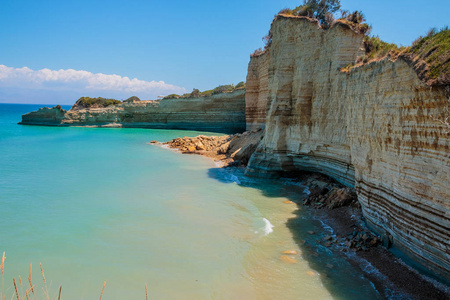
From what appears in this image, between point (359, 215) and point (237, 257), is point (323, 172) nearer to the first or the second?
point (359, 215)

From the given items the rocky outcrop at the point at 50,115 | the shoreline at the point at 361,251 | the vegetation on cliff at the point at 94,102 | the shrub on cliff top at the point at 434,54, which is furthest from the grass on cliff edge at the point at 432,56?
the rocky outcrop at the point at 50,115

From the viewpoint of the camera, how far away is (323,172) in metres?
13.0

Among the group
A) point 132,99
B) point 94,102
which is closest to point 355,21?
point 132,99

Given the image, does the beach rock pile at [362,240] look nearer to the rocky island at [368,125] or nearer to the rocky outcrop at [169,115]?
the rocky island at [368,125]

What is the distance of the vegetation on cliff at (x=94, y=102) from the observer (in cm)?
5525

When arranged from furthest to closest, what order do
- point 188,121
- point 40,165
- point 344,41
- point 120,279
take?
point 188,121
point 40,165
point 344,41
point 120,279

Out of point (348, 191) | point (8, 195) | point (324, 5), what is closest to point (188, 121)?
point (324, 5)

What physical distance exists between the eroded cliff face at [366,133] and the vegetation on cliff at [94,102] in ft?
151

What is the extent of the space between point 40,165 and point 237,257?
16.7m

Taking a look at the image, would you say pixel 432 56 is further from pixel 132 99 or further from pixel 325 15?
pixel 132 99

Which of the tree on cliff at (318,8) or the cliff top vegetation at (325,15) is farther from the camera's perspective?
the tree on cliff at (318,8)

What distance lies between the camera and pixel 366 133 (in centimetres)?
810

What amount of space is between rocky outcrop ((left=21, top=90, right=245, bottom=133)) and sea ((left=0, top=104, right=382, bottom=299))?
28.3 meters

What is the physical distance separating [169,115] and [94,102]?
17582mm
